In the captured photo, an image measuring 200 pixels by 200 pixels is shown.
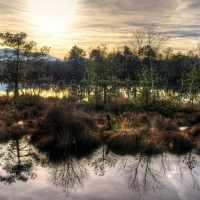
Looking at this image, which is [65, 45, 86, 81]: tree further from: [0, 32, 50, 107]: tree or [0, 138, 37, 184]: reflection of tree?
[0, 138, 37, 184]: reflection of tree

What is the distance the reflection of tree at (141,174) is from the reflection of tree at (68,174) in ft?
5.72

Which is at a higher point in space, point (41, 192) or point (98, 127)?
point (98, 127)

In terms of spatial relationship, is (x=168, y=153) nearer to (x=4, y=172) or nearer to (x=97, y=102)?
(x=4, y=172)

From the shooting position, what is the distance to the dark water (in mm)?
8141

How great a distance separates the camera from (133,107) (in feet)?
67.3

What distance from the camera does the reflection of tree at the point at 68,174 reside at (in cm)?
883

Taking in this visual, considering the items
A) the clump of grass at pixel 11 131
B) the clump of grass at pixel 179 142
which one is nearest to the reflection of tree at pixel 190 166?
the clump of grass at pixel 179 142

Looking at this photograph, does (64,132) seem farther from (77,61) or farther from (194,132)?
(77,61)

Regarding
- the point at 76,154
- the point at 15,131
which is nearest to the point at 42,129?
the point at 15,131

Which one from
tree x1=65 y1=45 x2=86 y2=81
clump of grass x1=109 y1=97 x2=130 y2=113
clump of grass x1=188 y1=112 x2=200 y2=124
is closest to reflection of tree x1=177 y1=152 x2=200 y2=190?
clump of grass x1=188 y1=112 x2=200 y2=124

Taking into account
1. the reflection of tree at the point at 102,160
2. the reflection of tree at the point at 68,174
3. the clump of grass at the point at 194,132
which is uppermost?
the clump of grass at the point at 194,132

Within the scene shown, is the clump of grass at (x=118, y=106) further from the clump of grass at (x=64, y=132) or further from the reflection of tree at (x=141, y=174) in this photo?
the reflection of tree at (x=141, y=174)

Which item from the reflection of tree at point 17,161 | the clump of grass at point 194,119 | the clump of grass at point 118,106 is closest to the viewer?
the reflection of tree at point 17,161

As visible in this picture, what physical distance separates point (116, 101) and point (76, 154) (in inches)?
493
